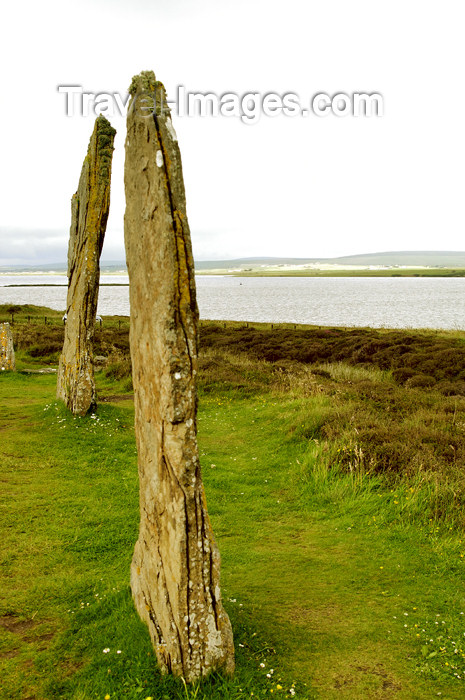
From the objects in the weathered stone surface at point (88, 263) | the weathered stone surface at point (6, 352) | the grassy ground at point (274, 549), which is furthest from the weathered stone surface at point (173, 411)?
the weathered stone surface at point (6, 352)

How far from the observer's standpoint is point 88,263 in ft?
38.7

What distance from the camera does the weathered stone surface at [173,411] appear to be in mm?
4422

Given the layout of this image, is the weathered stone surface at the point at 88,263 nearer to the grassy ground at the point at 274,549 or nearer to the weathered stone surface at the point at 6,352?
the grassy ground at the point at 274,549

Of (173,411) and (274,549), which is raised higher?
(173,411)

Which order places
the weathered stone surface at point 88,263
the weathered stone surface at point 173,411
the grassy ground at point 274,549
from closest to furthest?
the weathered stone surface at point 173,411, the grassy ground at point 274,549, the weathered stone surface at point 88,263

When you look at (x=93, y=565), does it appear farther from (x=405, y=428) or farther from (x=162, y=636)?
(x=405, y=428)

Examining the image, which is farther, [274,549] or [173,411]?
[274,549]

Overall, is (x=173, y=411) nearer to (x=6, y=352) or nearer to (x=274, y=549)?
(x=274, y=549)

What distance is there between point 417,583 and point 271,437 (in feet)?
18.6

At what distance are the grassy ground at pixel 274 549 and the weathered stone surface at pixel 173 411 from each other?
410 mm

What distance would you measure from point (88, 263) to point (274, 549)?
7.88 m

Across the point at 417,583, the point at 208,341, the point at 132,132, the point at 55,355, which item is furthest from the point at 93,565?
the point at 208,341

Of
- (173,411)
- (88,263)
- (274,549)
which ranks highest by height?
(88,263)

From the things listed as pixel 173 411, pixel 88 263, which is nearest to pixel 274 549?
pixel 173 411
